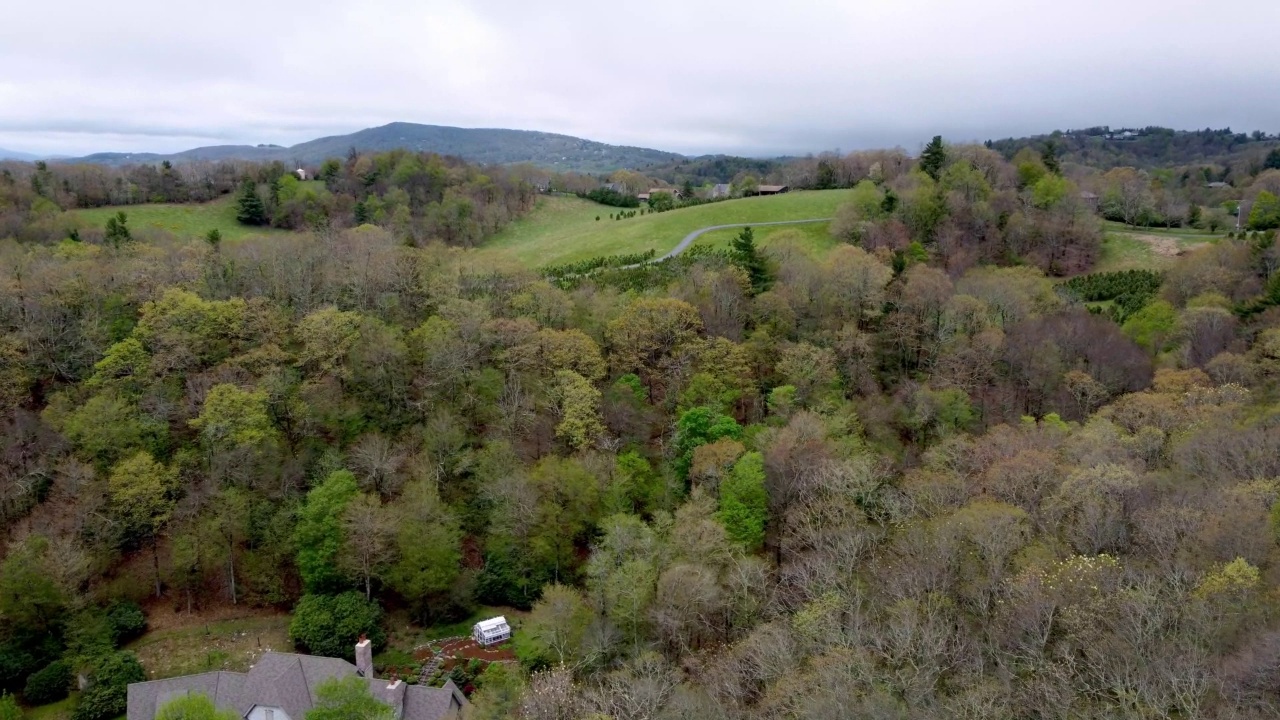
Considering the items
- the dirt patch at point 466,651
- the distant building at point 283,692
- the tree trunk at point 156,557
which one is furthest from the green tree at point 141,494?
the dirt patch at point 466,651

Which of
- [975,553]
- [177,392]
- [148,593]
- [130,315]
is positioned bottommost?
[148,593]

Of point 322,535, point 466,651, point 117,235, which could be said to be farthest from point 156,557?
point 117,235

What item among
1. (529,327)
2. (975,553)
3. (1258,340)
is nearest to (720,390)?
(529,327)

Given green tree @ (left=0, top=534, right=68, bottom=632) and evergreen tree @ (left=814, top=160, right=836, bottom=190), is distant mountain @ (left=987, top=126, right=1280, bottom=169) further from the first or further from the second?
green tree @ (left=0, top=534, right=68, bottom=632)

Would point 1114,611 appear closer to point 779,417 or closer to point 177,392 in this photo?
point 779,417

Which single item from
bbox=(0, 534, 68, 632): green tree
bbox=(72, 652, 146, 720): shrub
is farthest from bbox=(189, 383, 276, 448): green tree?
bbox=(72, 652, 146, 720): shrub

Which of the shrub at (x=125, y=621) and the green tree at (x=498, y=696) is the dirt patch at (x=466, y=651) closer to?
the green tree at (x=498, y=696)

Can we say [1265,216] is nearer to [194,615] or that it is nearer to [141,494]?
[194,615]
